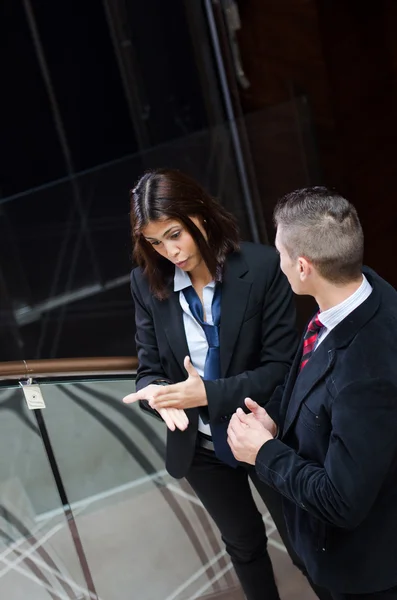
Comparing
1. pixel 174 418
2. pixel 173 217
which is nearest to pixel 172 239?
pixel 173 217

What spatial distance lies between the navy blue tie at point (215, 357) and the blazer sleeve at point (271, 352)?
59 millimetres

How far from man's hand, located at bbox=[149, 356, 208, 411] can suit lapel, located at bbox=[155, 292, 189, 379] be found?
0.45ft

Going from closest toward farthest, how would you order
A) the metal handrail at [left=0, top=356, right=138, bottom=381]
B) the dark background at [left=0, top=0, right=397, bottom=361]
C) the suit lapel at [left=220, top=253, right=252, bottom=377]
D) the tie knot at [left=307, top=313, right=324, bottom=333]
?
the tie knot at [left=307, top=313, right=324, bottom=333] < the suit lapel at [left=220, top=253, right=252, bottom=377] < the metal handrail at [left=0, top=356, right=138, bottom=381] < the dark background at [left=0, top=0, right=397, bottom=361]

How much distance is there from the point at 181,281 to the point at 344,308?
720 millimetres

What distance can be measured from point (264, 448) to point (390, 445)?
1.17 ft

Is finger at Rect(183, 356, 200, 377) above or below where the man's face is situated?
below

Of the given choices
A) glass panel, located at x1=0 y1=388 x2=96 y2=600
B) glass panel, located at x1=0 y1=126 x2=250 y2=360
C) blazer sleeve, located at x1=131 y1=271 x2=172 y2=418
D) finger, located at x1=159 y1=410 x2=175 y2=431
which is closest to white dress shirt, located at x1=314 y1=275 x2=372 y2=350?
finger, located at x1=159 y1=410 x2=175 y2=431

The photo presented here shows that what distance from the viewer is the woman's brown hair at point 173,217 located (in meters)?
2.32

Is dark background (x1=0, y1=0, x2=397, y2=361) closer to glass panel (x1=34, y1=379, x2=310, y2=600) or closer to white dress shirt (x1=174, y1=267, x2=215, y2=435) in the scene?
glass panel (x1=34, y1=379, x2=310, y2=600)

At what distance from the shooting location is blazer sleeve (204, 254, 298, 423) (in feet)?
7.77

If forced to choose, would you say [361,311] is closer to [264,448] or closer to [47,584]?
[264,448]

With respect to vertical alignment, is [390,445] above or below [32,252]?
above

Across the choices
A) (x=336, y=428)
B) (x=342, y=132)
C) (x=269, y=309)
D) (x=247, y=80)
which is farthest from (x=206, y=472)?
(x=247, y=80)

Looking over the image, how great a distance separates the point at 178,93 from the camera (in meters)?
6.64
